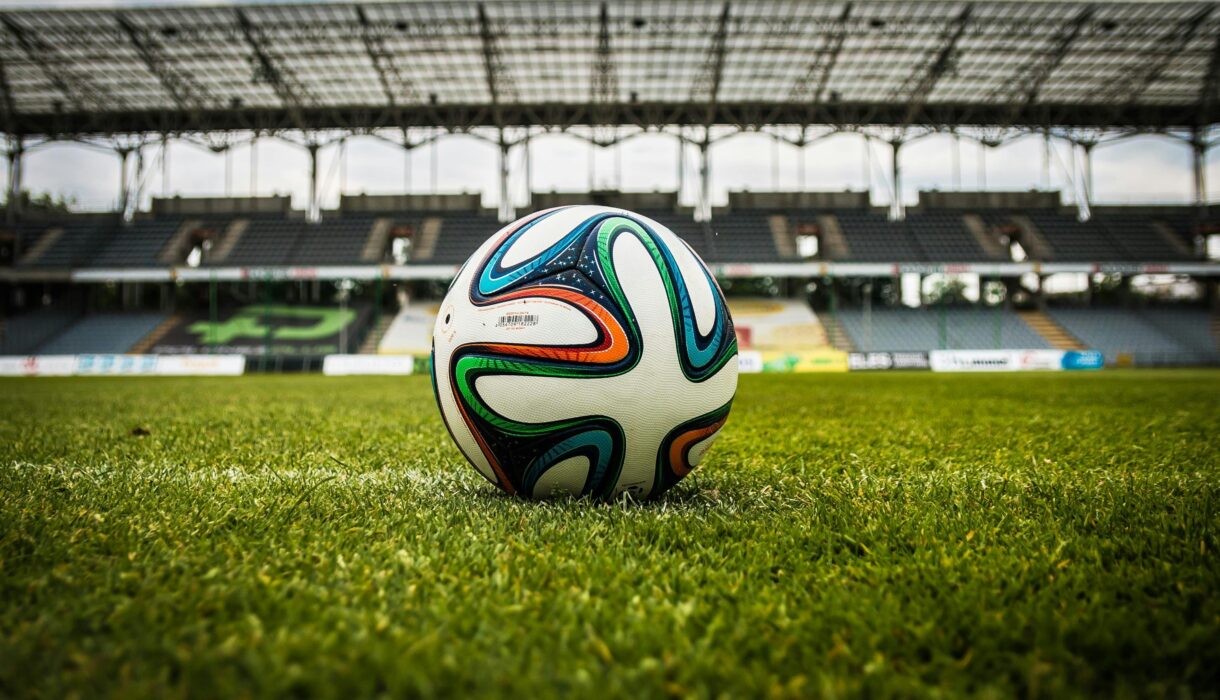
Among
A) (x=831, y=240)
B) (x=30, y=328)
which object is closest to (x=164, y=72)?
(x=30, y=328)

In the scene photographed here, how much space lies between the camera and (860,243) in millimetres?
33094

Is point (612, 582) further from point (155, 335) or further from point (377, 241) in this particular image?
point (155, 335)

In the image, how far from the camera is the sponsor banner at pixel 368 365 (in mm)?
24812

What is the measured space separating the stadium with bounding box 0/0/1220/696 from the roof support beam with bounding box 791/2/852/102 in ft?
0.53

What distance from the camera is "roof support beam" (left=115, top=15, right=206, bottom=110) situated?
25734 millimetres

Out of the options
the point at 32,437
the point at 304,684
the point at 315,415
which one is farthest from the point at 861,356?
the point at 304,684

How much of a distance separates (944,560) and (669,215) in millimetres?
34314

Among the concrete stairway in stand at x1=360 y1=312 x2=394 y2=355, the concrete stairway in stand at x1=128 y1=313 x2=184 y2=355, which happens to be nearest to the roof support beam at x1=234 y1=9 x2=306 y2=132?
the concrete stairway in stand at x1=360 y1=312 x2=394 y2=355

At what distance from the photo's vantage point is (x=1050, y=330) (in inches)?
1239

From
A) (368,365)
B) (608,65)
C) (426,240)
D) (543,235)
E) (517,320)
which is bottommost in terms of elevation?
(368,365)

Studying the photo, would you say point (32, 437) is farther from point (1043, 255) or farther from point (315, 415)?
point (1043, 255)

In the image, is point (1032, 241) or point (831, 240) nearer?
point (1032, 241)

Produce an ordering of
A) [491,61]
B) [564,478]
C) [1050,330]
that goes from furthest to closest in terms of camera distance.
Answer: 1. [1050,330]
2. [491,61]
3. [564,478]

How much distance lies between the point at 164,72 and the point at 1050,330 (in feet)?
124
